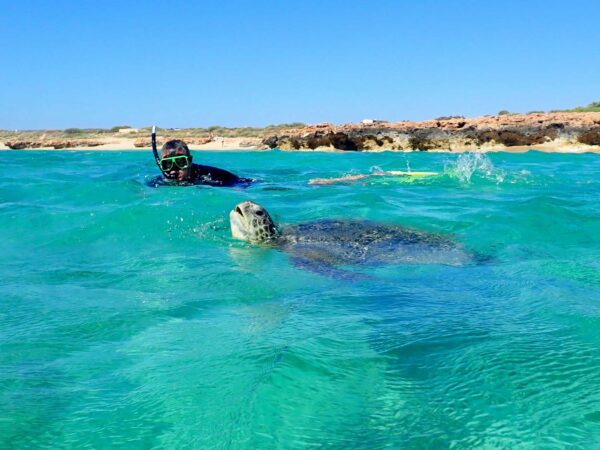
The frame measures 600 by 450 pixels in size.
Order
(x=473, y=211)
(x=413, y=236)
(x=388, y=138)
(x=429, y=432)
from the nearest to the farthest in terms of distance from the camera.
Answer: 1. (x=429, y=432)
2. (x=413, y=236)
3. (x=473, y=211)
4. (x=388, y=138)

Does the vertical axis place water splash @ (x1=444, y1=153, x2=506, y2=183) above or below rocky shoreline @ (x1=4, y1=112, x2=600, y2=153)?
below

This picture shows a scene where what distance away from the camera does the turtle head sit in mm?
6836

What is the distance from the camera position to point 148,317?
396 centimetres

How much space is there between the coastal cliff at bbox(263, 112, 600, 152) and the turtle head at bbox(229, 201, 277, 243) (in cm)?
2181

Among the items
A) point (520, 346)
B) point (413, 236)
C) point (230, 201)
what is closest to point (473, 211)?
point (413, 236)

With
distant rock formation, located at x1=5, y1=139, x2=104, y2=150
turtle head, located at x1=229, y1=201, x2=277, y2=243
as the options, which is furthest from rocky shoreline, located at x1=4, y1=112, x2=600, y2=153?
turtle head, located at x1=229, y1=201, x2=277, y2=243

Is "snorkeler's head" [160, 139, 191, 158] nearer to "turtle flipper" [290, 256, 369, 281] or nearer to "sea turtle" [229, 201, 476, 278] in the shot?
"sea turtle" [229, 201, 476, 278]

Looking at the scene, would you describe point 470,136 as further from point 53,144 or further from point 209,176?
point 53,144

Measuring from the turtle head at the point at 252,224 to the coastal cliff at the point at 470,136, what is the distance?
858 inches

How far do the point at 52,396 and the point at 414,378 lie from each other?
1754mm

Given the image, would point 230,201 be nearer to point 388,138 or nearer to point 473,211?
point 473,211

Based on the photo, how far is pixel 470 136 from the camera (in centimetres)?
2800

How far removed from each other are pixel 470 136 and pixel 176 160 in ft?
68.6

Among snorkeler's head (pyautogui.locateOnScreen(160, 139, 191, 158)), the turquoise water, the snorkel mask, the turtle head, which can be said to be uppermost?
snorkeler's head (pyautogui.locateOnScreen(160, 139, 191, 158))
